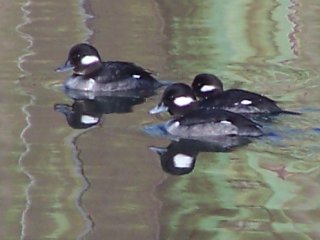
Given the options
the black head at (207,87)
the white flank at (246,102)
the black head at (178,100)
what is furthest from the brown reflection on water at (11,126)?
the white flank at (246,102)

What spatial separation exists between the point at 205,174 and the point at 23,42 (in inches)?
175

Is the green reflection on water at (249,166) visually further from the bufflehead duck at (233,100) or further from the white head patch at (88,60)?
the white head patch at (88,60)

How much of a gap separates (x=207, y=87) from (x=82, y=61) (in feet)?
4.77

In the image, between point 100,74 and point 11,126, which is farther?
point 100,74

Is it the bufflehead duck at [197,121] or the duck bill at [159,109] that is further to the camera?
the duck bill at [159,109]

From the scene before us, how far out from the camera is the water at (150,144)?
23.5ft

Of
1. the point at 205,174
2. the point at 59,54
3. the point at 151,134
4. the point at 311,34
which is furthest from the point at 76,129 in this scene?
the point at 311,34

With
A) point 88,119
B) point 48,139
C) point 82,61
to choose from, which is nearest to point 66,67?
point 82,61

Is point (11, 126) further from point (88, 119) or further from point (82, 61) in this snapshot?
point (82, 61)

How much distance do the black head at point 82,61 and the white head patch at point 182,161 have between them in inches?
92.2

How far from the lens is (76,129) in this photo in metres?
9.34

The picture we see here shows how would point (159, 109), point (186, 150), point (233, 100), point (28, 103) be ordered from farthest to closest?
point (28, 103) < point (233, 100) < point (159, 109) < point (186, 150)

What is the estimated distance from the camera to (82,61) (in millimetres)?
10781

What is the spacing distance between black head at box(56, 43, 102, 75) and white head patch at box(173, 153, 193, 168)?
2341 mm
